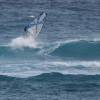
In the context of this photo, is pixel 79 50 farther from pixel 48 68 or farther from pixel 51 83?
pixel 51 83

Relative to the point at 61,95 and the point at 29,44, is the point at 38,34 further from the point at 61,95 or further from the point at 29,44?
the point at 61,95

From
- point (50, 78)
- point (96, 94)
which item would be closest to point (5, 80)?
point (50, 78)

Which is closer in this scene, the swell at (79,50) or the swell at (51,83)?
the swell at (51,83)

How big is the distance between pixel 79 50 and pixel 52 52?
3.66 m

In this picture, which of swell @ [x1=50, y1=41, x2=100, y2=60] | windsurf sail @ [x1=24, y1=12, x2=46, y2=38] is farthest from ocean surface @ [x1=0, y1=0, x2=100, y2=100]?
windsurf sail @ [x1=24, y1=12, x2=46, y2=38]

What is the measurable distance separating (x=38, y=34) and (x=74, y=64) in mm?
11464

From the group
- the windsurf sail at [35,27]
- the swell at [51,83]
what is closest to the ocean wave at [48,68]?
the swell at [51,83]

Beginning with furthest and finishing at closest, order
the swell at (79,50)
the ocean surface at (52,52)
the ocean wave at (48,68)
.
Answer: the swell at (79,50) → the ocean wave at (48,68) → the ocean surface at (52,52)

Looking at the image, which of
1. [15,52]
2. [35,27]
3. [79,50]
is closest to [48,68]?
[15,52]

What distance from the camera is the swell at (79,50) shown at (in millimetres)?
79875

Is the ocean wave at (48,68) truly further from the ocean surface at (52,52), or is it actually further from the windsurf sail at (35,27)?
the windsurf sail at (35,27)

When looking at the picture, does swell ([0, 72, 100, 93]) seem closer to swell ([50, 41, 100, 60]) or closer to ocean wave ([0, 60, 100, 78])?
ocean wave ([0, 60, 100, 78])

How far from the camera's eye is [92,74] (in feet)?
228

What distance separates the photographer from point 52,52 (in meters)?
79.7
